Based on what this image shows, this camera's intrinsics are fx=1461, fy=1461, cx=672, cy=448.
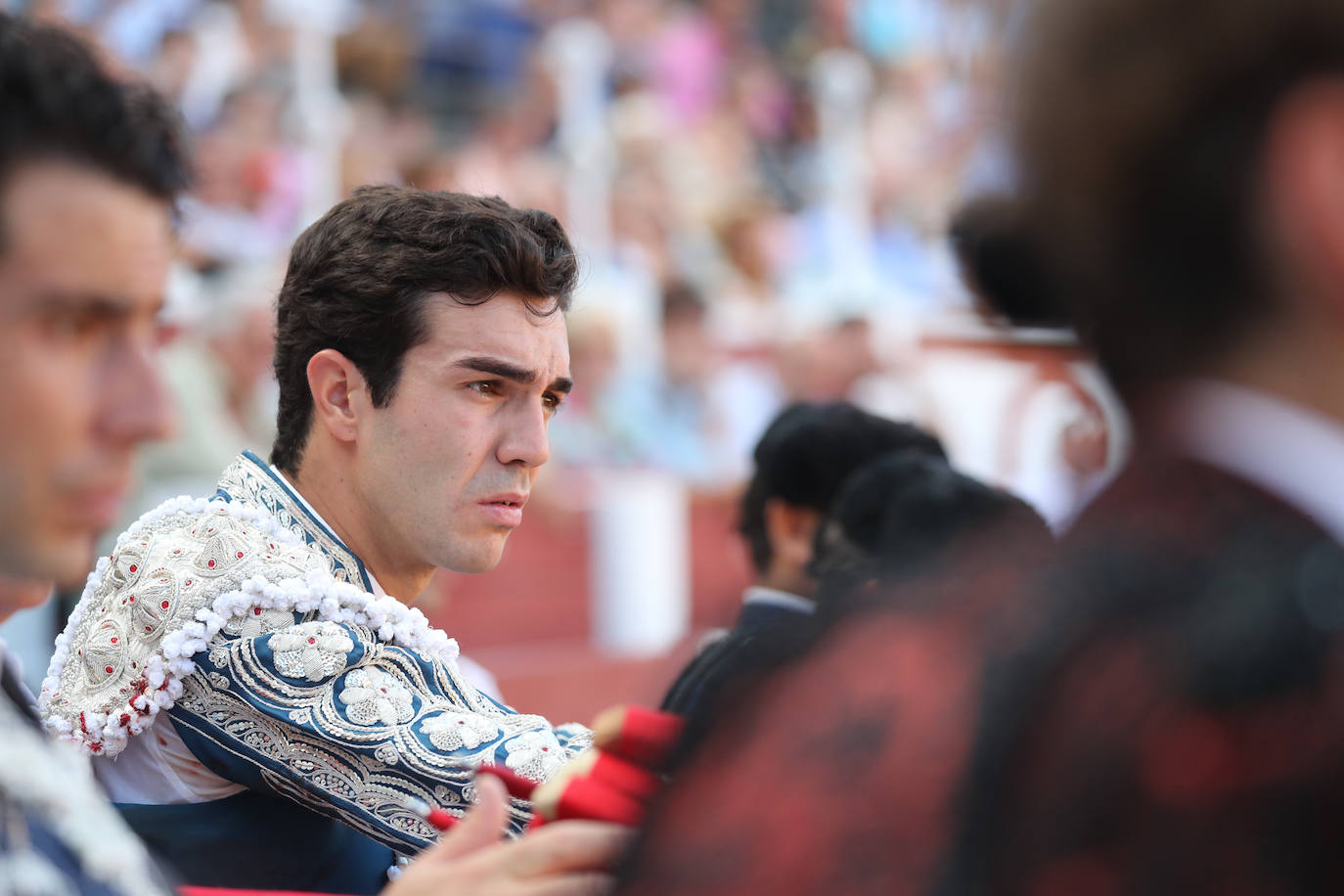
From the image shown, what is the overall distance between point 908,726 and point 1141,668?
15cm

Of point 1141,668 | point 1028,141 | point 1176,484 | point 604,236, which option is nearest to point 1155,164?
point 1028,141

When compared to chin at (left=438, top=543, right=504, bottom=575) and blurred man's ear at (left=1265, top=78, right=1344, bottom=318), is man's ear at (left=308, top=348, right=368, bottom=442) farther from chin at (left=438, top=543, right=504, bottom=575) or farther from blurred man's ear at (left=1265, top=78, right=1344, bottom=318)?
blurred man's ear at (left=1265, top=78, right=1344, bottom=318)

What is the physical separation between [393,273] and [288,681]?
610 mm

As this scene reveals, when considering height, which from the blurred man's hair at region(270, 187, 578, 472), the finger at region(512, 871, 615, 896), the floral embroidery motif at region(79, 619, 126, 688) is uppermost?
the blurred man's hair at region(270, 187, 578, 472)

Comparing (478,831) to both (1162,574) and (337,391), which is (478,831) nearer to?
(1162,574)

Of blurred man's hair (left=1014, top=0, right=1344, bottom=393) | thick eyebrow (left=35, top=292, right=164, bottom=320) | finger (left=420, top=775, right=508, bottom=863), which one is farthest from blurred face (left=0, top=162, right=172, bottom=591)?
blurred man's hair (left=1014, top=0, right=1344, bottom=393)

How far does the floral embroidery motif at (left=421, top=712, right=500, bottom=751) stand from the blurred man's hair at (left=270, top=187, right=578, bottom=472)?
0.53 m

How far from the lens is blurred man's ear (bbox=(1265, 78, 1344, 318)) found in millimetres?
812

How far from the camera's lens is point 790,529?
3170 millimetres

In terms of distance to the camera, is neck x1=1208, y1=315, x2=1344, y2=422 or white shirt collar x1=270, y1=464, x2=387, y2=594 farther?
white shirt collar x1=270, y1=464, x2=387, y2=594

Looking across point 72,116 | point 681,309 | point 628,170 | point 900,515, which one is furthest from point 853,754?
point 628,170

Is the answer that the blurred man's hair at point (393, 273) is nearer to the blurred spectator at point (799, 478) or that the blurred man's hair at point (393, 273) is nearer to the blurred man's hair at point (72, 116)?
the blurred man's hair at point (72, 116)

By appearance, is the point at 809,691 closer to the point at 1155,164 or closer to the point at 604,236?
the point at 1155,164

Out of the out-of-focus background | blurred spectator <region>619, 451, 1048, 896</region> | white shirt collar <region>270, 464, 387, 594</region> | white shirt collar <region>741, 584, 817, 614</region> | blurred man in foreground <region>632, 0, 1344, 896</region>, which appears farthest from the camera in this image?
the out-of-focus background
